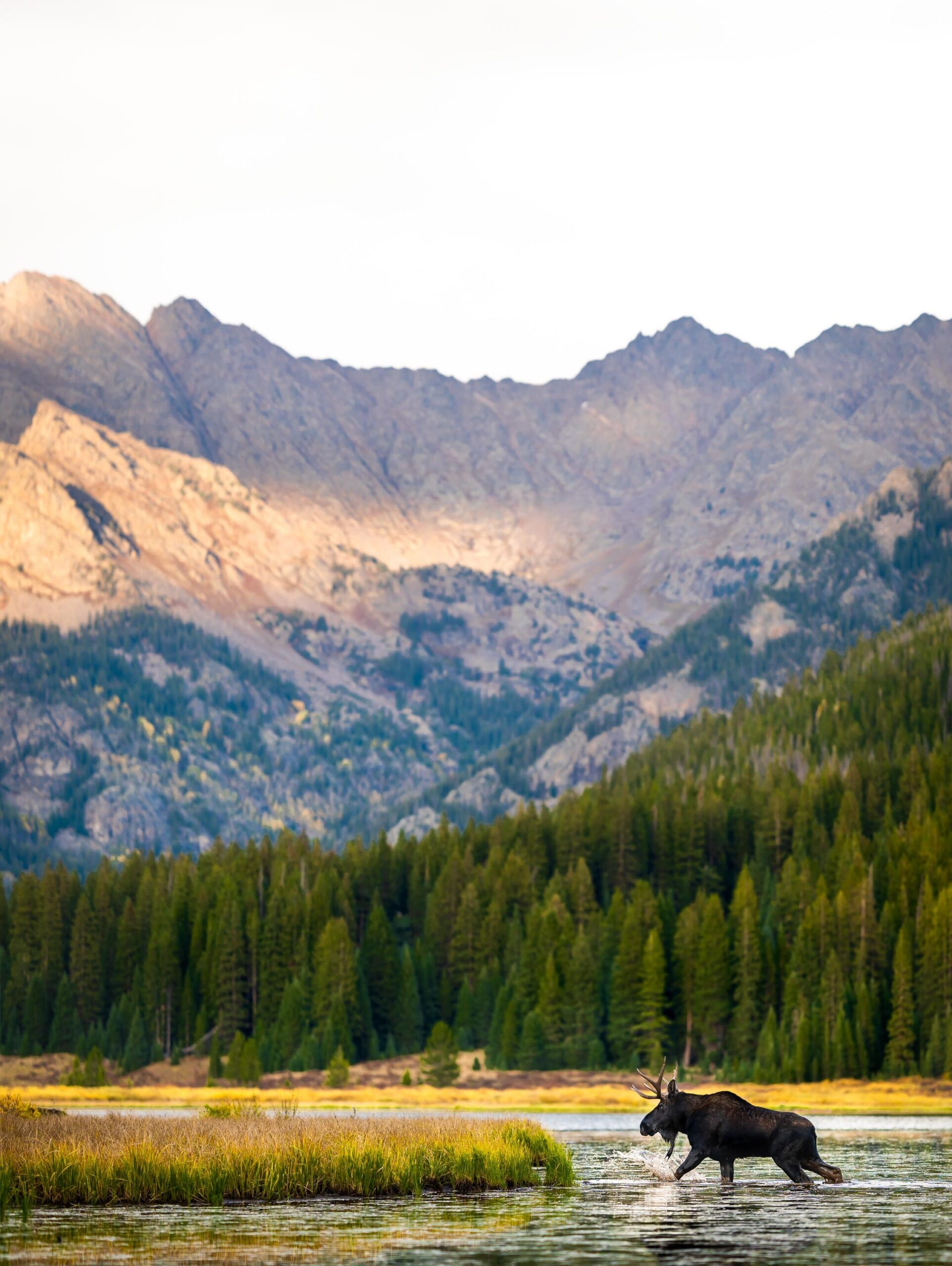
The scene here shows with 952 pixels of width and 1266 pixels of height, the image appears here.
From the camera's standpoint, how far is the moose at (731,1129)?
5400 cm

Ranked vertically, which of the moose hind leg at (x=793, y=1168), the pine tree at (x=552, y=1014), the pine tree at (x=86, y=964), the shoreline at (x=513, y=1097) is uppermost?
the pine tree at (x=86, y=964)

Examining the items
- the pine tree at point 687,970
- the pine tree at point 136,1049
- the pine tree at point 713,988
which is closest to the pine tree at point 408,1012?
the pine tree at point 136,1049

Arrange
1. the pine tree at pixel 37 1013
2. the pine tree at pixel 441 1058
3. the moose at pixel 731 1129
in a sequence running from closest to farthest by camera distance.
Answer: the moose at pixel 731 1129 → the pine tree at pixel 441 1058 → the pine tree at pixel 37 1013

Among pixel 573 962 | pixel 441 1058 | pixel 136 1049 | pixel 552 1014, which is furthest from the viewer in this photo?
pixel 136 1049

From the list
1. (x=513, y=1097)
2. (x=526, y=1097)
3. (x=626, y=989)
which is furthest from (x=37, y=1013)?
(x=526, y=1097)

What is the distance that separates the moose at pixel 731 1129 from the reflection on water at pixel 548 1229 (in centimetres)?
110

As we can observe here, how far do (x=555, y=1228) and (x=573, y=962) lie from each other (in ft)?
396

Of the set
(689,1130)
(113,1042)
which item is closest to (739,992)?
(113,1042)

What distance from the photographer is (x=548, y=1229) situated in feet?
150

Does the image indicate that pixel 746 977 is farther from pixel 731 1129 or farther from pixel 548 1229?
pixel 548 1229

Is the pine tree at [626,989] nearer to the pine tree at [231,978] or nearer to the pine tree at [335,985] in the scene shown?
the pine tree at [335,985]

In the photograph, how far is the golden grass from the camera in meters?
129

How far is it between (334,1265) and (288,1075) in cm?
12442

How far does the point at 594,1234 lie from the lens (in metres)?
44.6
